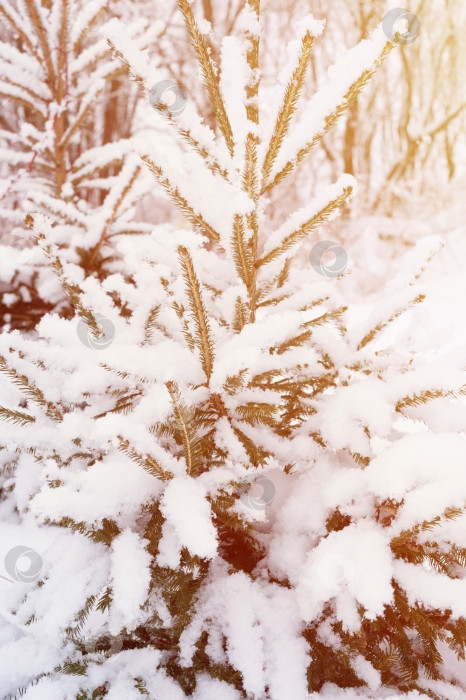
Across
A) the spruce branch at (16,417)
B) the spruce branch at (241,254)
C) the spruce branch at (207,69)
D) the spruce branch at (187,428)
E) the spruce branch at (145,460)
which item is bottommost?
the spruce branch at (16,417)

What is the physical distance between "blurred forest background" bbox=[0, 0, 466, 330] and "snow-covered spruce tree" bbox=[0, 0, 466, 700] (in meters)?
1.53

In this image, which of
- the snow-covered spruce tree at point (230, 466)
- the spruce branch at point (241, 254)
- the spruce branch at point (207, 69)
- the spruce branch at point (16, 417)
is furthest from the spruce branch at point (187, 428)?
the spruce branch at point (207, 69)

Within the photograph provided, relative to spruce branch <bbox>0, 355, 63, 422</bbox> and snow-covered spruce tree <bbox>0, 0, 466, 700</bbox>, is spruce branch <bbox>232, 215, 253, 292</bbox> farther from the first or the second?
spruce branch <bbox>0, 355, 63, 422</bbox>

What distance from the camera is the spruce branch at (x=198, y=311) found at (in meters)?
1.03

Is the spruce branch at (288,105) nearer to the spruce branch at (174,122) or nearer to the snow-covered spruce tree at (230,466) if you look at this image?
the snow-covered spruce tree at (230,466)

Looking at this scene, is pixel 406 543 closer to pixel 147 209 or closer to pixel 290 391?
pixel 290 391

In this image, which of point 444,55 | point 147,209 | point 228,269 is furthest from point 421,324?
point 444,55

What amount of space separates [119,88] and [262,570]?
16.3 ft

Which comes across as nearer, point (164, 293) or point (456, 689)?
point (456, 689)

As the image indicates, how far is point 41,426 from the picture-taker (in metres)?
1.38

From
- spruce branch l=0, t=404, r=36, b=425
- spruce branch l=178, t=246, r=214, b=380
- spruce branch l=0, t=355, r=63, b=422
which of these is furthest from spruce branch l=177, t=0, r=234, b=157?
spruce branch l=0, t=404, r=36, b=425

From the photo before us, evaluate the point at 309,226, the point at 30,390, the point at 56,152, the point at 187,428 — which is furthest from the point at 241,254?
the point at 56,152

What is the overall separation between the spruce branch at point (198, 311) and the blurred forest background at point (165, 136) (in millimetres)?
1791

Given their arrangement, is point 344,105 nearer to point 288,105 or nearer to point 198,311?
point 288,105
